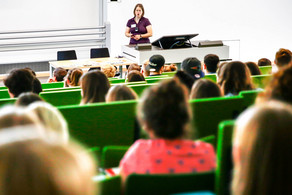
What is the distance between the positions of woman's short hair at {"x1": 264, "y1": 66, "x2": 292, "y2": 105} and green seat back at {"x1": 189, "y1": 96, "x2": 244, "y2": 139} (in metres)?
0.79

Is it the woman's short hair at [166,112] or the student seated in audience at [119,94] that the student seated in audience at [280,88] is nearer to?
the woman's short hair at [166,112]

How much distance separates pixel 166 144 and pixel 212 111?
52.7 inches

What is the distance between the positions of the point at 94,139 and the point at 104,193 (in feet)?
4.97

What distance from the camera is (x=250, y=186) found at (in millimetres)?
1479

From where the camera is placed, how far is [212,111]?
3514 millimetres

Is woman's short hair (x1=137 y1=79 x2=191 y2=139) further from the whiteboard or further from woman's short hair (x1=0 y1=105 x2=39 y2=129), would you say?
the whiteboard

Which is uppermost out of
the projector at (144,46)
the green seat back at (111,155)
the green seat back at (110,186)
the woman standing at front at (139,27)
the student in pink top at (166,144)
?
the woman standing at front at (139,27)

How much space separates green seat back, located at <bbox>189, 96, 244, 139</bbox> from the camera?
3.46 m

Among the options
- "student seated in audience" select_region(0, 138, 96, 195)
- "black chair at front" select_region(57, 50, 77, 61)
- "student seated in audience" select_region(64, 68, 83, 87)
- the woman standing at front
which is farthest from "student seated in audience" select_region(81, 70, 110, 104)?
the woman standing at front

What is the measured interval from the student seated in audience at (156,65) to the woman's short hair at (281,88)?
3.45 metres

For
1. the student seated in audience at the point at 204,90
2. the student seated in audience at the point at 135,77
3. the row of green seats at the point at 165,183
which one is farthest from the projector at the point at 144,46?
the row of green seats at the point at 165,183

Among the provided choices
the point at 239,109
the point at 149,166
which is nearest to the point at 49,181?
the point at 149,166

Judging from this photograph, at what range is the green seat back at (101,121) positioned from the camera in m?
3.33

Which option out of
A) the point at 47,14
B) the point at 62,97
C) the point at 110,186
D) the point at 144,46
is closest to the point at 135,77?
the point at 62,97
